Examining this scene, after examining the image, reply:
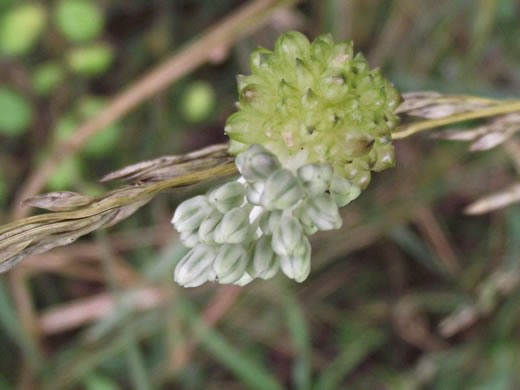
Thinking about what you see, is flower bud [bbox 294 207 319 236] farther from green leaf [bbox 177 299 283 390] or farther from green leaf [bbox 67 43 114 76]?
green leaf [bbox 67 43 114 76]

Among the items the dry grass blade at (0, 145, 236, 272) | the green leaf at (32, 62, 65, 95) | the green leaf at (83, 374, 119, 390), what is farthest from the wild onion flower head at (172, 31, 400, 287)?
the green leaf at (32, 62, 65, 95)

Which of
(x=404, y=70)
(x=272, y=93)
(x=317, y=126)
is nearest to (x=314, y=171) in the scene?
(x=317, y=126)

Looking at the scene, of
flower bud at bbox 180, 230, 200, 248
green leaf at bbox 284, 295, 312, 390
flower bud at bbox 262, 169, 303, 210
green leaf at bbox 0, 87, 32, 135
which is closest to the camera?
flower bud at bbox 262, 169, 303, 210

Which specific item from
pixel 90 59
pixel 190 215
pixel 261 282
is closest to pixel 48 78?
pixel 90 59

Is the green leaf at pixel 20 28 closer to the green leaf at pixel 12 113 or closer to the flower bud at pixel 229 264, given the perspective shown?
the green leaf at pixel 12 113

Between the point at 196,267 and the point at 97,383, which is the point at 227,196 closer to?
the point at 196,267

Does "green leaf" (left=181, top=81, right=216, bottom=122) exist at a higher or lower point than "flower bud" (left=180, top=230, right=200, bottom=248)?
higher

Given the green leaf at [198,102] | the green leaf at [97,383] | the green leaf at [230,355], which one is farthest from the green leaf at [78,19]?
the green leaf at [97,383]
